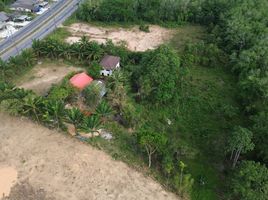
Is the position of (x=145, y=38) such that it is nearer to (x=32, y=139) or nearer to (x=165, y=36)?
(x=165, y=36)

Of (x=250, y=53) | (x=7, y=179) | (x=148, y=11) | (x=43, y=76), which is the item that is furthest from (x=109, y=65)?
(x=148, y=11)

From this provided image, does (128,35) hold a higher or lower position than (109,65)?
higher

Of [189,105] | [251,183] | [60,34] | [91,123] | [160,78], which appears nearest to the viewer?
[251,183]

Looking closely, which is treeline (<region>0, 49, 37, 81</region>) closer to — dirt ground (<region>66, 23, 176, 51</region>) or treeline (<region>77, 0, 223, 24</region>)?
dirt ground (<region>66, 23, 176, 51</region>)

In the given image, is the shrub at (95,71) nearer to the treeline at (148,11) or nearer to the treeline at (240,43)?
the treeline at (240,43)

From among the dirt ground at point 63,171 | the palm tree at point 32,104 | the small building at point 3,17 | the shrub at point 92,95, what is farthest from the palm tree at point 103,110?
the small building at point 3,17

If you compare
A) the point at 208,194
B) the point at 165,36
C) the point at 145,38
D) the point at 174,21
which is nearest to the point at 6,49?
the point at 145,38

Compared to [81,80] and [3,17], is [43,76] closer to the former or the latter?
[81,80]
